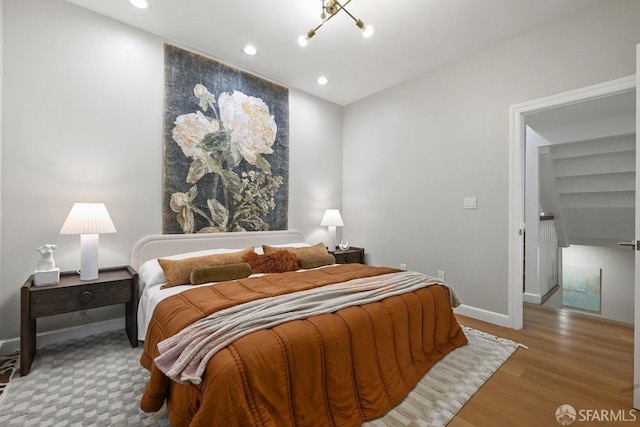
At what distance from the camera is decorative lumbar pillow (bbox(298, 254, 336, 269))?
111 inches

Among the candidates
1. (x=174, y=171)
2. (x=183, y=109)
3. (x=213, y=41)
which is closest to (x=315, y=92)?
(x=213, y=41)

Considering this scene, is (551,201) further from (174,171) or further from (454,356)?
(174,171)

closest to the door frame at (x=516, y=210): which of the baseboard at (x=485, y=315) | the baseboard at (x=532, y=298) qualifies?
the baseboard at (x=485, y=315)

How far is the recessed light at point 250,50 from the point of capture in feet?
9.77

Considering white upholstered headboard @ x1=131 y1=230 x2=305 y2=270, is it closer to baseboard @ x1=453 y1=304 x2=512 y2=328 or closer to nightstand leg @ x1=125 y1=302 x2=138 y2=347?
nightstand leg @ x1=125 y1=302 x2=138 y2=347

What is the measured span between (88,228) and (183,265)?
2.48 feet

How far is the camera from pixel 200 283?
2.12 metres

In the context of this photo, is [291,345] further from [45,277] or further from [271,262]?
[45,277]

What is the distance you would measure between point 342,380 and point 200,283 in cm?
129

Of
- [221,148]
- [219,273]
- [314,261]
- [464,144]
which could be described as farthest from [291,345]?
[464,144]

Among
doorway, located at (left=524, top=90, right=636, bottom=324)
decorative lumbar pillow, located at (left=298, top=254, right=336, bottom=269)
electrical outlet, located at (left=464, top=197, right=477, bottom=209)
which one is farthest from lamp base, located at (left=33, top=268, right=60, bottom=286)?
doorway, located at (left=524, top=90, right=636, bottom=324)

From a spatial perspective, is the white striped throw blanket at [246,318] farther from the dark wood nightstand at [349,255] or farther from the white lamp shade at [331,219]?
the white lamp shade at [331,219]

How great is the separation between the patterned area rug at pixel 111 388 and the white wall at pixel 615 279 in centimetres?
356

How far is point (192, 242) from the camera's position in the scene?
9.60 ft
